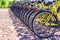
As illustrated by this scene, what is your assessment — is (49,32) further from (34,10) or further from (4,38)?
(4,38)

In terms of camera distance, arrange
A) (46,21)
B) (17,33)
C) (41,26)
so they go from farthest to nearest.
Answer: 1. (17,33)
2. (41,26)
3. (46,21)

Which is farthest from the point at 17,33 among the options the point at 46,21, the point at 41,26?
the point at 46,21

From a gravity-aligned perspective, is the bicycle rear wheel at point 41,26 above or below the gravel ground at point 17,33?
above

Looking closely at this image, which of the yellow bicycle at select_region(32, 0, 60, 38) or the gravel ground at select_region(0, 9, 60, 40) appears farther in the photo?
the gravel ground at select_region(0, 9, 60, 40)

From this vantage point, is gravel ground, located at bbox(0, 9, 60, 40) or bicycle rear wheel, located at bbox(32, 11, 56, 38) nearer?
bicycle rear wheel, located at bbox(32, 11, 56, 38)

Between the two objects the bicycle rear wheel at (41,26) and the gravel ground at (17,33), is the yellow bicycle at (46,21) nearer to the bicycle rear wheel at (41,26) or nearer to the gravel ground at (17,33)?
the bicycle rear wheel at (41,26)

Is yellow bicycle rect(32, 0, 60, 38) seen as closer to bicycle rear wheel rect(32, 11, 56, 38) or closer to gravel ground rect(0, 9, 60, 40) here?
bicycle rear wheel rect(32, 11, 56, 38)

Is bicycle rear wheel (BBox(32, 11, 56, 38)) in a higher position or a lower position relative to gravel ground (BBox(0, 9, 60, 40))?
higher

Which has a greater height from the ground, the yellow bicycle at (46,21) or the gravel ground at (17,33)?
the yellow bicycle at (46,21)

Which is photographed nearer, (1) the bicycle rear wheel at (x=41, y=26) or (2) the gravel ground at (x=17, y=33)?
(1) the bicycle rear wheel at (x=41, y=26)

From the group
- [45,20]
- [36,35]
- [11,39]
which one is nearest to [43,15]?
[45,20]

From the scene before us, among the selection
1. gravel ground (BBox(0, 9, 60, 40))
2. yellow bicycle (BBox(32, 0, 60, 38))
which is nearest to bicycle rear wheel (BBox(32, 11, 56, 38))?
yellow bicycle (BBox(32, 0, 60, 38))

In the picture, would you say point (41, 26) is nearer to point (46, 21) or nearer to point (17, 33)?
point (46, 21)

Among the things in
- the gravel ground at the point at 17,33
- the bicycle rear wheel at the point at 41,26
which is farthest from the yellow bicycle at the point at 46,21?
the gravel ground at the point at 17,33
